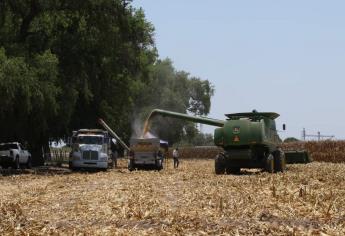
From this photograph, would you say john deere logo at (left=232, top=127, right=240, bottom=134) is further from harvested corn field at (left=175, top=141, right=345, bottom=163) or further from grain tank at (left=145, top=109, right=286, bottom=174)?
harvested corn field at (left=175, top=141, right=345, bottom=163)

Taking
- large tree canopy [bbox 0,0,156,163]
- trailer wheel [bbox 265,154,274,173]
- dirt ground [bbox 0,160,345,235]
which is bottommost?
dirt ground [bbox 0,160,345,235]

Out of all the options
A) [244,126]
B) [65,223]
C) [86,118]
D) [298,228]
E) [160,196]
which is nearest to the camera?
[298,228]

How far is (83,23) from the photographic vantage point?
1716 inches

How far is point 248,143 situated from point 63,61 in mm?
17644

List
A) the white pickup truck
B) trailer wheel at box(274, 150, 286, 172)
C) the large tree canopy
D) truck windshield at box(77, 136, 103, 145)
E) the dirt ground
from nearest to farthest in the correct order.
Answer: the dirt ground, trailer wheel at box(274, 150, 286, 172), the large tree canopy, truck windshield at box(77, 136, 103, 145), the white pickup truck

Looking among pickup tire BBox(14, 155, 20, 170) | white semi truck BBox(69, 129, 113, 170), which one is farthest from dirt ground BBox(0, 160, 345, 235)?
pickup tire BBox(14, 155, 20, 170)

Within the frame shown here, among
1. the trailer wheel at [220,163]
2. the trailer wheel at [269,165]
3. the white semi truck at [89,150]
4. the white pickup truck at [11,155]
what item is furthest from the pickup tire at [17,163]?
the trailer wheel at [269,165]

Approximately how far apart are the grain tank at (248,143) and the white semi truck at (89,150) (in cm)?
1013

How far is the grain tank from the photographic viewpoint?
30047mm

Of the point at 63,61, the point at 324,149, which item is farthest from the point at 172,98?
the point at 63,61

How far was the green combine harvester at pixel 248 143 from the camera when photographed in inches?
1183

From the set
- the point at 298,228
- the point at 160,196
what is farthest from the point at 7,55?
the point at 298,228

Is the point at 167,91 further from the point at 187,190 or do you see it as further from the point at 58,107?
the point at 187,190

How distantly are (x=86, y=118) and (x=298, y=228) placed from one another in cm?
3851
